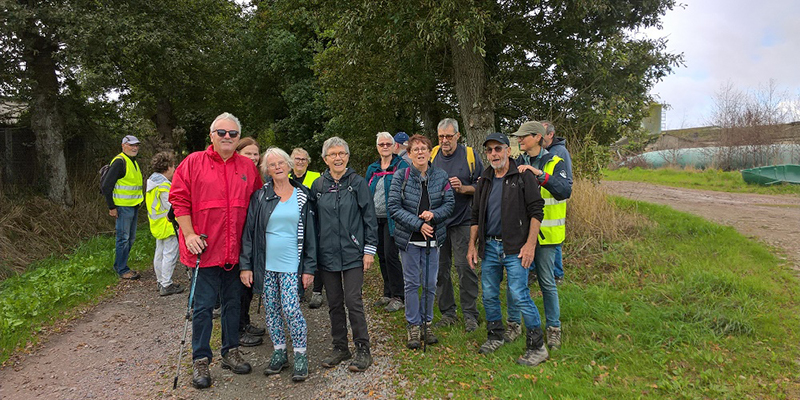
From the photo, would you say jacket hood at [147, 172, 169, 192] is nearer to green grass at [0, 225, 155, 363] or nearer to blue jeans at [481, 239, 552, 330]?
green grass at [0, 225, 155, 363]

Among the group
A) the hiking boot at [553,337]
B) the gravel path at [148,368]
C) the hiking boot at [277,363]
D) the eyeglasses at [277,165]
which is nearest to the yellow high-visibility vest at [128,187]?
the gravel path at [148,368]

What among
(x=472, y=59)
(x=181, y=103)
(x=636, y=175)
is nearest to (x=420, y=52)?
(x=472, y=59)

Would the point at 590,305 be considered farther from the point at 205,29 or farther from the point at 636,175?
the point at 636,175

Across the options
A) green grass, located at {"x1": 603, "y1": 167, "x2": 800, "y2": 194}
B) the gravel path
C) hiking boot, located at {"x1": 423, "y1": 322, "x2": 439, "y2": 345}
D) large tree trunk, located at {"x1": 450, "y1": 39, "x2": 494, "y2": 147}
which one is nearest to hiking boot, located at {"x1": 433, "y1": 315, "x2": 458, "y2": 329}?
hiking boot, located at {"x1": 423, "y1": 322, "x2": 439, "y2": 345}

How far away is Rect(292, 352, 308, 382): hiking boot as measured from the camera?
13.2ft

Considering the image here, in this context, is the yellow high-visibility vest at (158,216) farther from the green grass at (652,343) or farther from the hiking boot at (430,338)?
the hiking boot at (430,338)

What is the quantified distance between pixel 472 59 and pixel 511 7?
62.3 inches

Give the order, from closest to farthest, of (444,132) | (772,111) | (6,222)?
1. (444,132)
2. (6,222)
3. (772,111)

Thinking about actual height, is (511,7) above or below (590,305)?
above

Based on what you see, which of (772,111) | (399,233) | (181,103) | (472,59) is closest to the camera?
(399,233)

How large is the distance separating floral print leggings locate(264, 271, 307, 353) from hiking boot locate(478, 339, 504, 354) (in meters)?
1.69

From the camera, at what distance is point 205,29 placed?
13820 millimetres

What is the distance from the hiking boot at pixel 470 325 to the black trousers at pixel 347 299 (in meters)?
1.24

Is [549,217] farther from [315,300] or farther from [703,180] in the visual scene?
[703,180]
